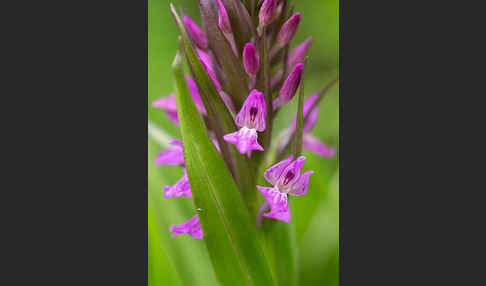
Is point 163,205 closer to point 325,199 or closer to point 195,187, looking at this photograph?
point 195,187

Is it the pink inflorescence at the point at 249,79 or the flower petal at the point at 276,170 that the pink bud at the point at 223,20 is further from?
the flower petal at the point at 276,170

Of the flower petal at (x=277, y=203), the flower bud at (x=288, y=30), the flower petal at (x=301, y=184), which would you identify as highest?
the flower bud at (x=288, y=30)

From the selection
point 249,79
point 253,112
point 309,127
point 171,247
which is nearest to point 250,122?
point 253,112

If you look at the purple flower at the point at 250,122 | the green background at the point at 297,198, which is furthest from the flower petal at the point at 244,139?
the green background at the point at 297,198

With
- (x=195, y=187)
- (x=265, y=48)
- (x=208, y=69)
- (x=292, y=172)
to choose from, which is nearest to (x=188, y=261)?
(x=195, y=187)

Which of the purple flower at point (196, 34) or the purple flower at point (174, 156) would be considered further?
the purple flower at point (174, 156)

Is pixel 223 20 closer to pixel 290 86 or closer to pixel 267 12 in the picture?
pixel 267 12

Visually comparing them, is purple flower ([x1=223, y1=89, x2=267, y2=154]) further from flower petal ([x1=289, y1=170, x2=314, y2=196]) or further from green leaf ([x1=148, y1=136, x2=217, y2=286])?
green leaf ([x1=148, y1=136, x2=217, y2=286])
